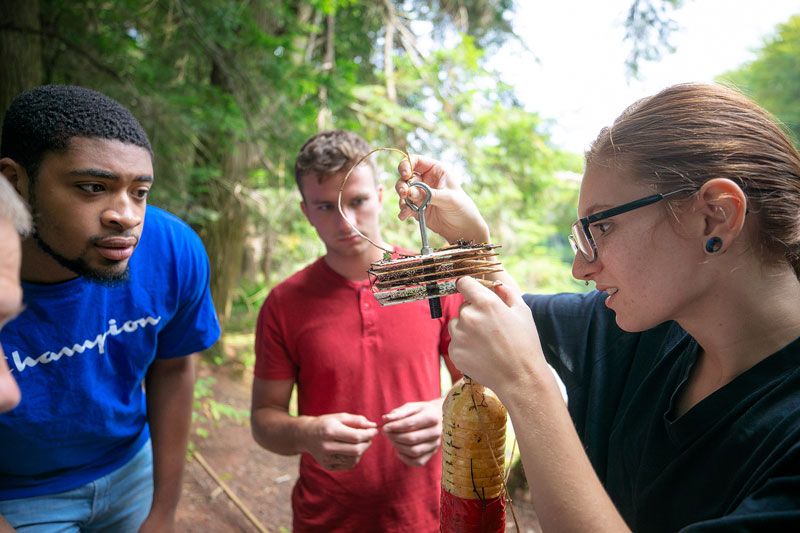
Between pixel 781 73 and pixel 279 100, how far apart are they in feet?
67.3

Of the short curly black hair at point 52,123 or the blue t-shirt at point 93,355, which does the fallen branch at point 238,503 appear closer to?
the blue t-shirt at point 93,355

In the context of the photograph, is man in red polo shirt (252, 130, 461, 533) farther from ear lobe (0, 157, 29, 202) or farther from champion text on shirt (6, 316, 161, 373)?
ear lobe (0, 157, 29, 202)

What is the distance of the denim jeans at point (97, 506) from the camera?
2.13 meters

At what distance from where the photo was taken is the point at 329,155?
9.07ft

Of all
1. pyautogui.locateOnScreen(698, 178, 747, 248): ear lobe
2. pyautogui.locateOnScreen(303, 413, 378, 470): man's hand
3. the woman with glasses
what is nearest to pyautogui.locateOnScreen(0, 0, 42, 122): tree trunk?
pyautogui.locateOnScreen(303, 413, 378, 470): man's hand

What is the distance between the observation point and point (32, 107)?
1.94 m

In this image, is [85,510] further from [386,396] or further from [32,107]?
[32,107]

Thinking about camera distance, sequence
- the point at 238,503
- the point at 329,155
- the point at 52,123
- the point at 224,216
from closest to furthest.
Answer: the point at 52,123 → the point at 329,155 → the point at 238,503 → the point at 224,216

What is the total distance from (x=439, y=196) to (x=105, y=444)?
77.9 inches

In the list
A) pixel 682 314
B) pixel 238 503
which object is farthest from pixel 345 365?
pixel 238 503

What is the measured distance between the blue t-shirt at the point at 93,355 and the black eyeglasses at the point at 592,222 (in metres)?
1.93

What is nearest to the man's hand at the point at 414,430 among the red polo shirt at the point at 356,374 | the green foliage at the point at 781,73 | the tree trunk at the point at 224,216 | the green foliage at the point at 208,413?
the red polo shirt at the point at 356,374

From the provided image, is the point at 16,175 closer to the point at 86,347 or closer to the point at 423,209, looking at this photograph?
the point at 86,347

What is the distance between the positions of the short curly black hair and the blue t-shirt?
1.83 feet
